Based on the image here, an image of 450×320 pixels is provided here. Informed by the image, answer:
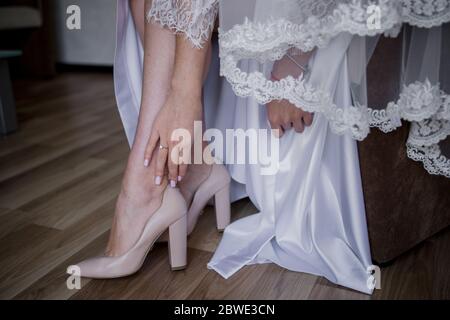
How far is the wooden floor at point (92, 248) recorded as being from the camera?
2.06 ft

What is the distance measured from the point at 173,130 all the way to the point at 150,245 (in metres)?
0.20

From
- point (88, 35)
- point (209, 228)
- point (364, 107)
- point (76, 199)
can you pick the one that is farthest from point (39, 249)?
point (88, 35)

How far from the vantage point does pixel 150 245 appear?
2.19 feet

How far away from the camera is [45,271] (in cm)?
68

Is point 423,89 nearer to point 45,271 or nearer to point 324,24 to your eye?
point 324,24

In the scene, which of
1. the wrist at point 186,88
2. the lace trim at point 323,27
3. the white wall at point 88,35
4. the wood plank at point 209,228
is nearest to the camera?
the lace trim at point 323,27

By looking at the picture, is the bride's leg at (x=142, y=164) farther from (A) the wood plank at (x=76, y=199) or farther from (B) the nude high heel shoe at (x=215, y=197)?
(A) the wood plank at (x=76, y=199)

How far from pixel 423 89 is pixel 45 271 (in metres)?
0.64

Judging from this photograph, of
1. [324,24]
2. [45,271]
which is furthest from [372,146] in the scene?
[45,271]

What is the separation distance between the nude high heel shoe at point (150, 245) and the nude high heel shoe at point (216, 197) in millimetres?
109

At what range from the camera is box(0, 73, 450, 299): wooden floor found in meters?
0.63

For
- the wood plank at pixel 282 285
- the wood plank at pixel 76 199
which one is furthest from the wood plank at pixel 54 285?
the wood plank at pixel 282 285

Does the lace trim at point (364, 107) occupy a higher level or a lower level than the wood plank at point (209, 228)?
higher

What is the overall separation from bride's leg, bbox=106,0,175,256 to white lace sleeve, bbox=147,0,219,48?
67 mm
